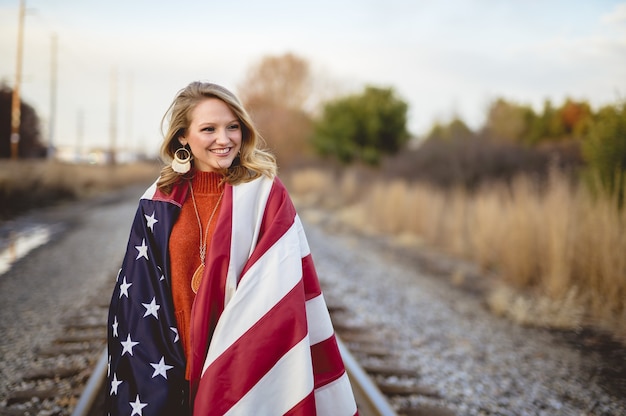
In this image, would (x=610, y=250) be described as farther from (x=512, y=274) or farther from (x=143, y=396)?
(x=143, y=396)

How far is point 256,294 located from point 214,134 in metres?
0.69

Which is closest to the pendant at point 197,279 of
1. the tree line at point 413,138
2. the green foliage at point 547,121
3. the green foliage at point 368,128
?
the tree line at point 413,138

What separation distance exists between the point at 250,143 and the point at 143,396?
3.63 feet

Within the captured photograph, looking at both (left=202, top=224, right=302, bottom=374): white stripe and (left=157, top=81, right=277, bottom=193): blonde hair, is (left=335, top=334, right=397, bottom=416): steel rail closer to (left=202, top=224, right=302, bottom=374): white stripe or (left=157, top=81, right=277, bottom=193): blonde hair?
(left=202, top=224, right=302, bottom=374): white stripe

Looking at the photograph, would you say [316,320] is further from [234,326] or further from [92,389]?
[92,389]

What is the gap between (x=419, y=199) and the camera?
12.0 meters

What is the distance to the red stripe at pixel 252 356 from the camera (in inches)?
66.9

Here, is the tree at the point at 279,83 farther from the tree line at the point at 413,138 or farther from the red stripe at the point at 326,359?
the red stripe at the point at 326,359

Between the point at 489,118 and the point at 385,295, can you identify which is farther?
the point at 489,118

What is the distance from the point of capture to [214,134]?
1946 millimetres

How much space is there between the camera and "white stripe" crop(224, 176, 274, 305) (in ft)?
5.89

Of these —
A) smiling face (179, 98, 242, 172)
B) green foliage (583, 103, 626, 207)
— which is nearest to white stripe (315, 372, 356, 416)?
smiling face (179, 98, 242, 172)

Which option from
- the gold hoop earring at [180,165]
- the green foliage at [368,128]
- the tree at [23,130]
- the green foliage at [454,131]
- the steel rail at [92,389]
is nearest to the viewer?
the gold hoop earring at [180,165]

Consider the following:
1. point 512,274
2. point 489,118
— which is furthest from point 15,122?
point 512,274
